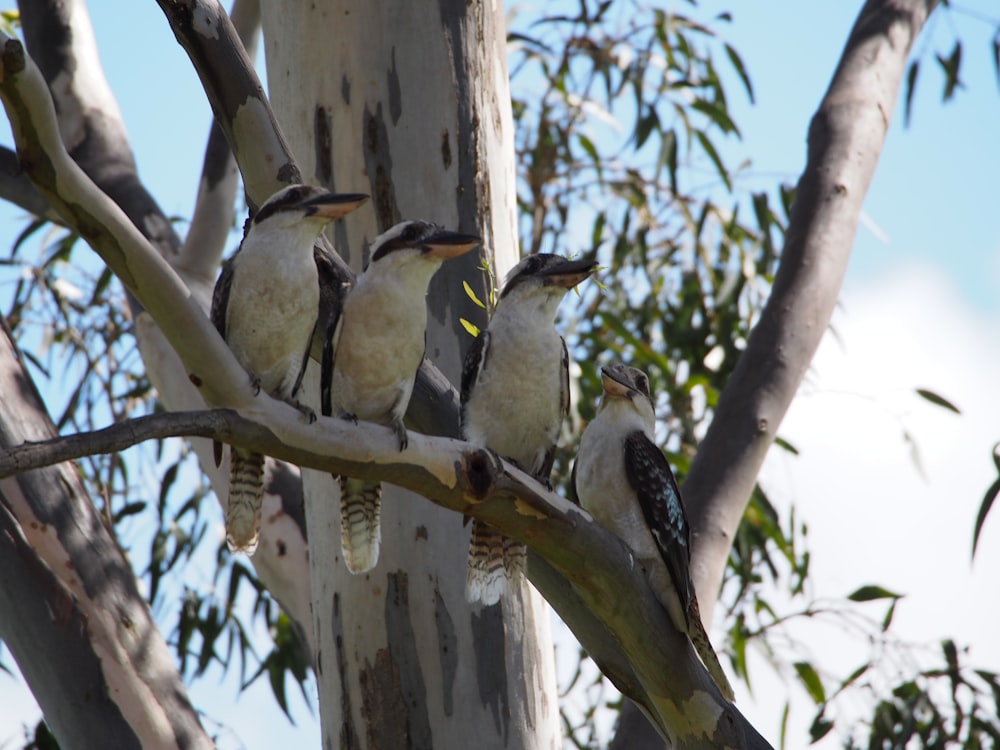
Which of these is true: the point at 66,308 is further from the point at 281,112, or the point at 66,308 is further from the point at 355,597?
the point at 355,597

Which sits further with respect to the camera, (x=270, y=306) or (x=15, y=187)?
(x=15, y=187)

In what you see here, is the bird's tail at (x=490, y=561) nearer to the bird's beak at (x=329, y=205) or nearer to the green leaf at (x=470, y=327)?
the green leaf at (x=470, y=327)

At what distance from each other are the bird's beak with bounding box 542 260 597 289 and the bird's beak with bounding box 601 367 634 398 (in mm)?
377

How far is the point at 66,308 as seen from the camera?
5.21 m

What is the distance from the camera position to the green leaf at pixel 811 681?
3756 millimetres

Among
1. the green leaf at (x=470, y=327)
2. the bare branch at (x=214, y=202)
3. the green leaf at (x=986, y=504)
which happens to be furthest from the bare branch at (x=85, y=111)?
the green leaf at (x=986, y=504)

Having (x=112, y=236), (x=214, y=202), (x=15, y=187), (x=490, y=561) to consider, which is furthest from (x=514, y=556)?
(x=15, y=187)

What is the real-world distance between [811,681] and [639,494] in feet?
5.40

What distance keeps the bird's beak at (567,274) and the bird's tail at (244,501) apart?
610 mm

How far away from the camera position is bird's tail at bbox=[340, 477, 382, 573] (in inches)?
86.7

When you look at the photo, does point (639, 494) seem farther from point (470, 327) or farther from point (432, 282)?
point (432, 282)

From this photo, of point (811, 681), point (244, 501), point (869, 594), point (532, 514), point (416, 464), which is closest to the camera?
point (416, 464)

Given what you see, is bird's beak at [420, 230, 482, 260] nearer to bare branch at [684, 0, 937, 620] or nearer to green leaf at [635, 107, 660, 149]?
bare branch at [684, 0, 937, 620]

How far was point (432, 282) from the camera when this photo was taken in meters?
2.73
